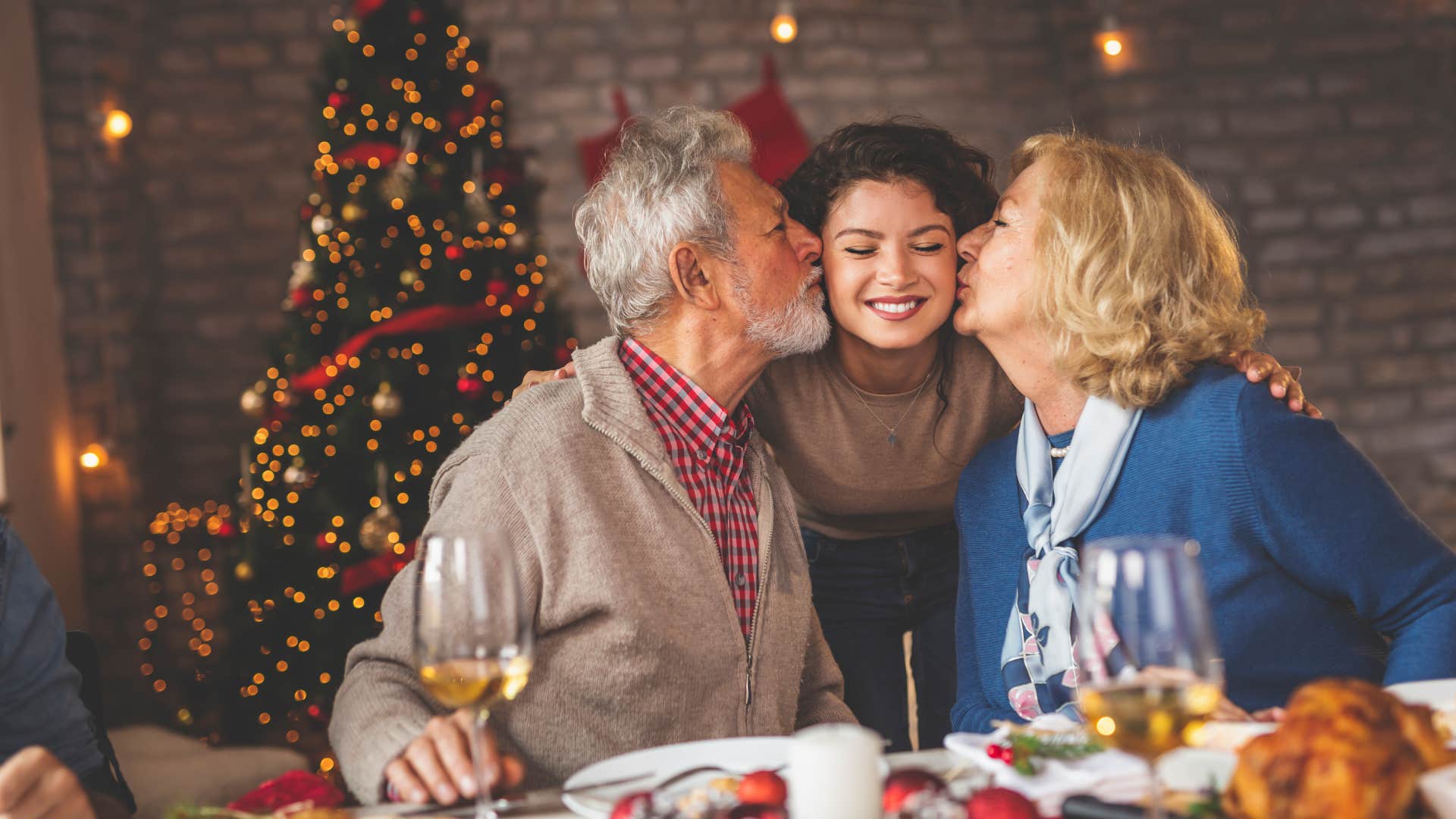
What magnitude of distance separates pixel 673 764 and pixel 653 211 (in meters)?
0.93

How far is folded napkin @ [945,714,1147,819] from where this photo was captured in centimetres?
98

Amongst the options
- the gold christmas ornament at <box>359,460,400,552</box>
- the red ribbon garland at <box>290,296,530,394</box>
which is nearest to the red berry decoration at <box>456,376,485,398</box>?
the red ribbon garland at <box>290,296,530,394</box>

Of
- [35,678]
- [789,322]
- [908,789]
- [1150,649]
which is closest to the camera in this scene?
[1150,649]

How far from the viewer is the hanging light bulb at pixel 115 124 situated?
415 cm

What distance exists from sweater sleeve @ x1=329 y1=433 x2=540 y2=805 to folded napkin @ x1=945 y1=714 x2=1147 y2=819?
1.52 ft

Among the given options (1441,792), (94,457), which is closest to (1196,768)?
(1441,792)

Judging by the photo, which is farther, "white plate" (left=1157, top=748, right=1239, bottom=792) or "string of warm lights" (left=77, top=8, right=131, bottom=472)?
"string of warm lights" (left=77, top=8, right=131, bottom=472)

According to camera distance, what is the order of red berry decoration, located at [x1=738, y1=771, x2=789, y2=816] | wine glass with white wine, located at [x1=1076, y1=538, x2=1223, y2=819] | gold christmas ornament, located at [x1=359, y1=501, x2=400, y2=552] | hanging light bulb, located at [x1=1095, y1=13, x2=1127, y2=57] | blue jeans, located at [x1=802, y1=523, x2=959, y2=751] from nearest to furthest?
1. wine glass with white wine, located at [x1=1076, y1=538, x2=1223, y2=819]
2. red berry decoration, located at [x1=738, y1=771, x2=789, y2=816]
3. blue jeans, located at [x1=802, y1=523, x2=959, y2=751]
4. gold christmas ornament, located at [x1=359, y1=501, x2=400, y2=552]
5. hanging light bulb, located at [x1=1095, y1=13, x2=1127, y2=57]

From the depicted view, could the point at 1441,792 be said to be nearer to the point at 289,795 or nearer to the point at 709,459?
the point at 289,795

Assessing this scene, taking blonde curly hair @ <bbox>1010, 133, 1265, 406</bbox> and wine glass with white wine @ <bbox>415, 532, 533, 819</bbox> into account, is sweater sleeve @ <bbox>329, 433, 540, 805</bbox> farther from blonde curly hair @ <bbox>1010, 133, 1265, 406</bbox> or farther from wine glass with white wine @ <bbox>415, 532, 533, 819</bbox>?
blonde curly hair @ <bbox>1010, 133, 1265, 406</bbox>

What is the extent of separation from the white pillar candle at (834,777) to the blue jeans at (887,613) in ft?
4.75

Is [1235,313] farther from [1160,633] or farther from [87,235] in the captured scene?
[87,235]

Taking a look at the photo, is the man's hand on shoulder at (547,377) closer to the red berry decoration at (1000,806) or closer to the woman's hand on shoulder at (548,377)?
the woman's hand on shoulder at (548,377)

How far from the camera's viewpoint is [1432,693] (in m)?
1.16
